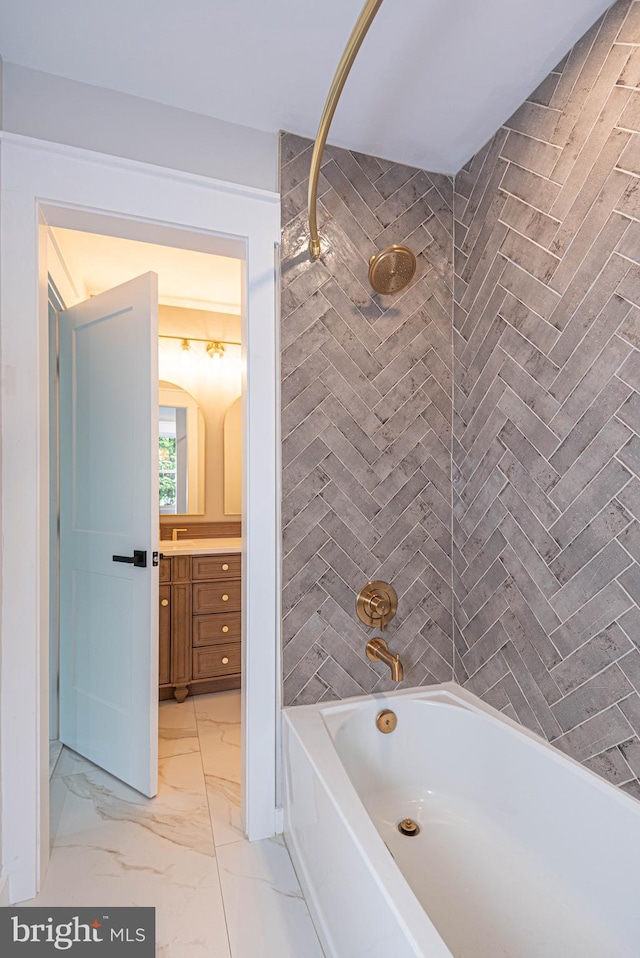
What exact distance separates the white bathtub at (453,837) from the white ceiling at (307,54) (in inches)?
81.9

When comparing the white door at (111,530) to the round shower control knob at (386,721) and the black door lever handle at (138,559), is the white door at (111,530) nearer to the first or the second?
the black door lever handle at (138,559)

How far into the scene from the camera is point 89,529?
7.21 ft

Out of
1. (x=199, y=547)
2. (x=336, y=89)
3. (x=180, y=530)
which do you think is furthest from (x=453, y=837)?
(x=180, y=530)

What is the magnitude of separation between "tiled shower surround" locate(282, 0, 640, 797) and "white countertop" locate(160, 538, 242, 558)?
1214 mm

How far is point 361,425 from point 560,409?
68cm

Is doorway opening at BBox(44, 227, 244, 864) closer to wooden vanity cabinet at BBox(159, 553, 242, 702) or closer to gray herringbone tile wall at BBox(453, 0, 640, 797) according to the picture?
wooden vanity cabinet at BBox(159, 553, 242, 702)

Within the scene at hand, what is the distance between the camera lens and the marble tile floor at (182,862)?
1.29 m

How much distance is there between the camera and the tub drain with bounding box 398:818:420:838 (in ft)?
5.09

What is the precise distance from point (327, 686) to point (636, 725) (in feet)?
3.16

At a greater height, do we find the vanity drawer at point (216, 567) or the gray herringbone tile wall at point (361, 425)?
the gray herringbone tile wall at point (361, 425)

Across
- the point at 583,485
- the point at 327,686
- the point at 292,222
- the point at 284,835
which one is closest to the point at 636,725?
the point at 583,485

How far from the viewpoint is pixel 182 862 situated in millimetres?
1550

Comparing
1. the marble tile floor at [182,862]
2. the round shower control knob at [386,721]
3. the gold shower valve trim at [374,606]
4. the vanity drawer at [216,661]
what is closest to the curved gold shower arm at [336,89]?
the gold shower valve trim at [374,606]

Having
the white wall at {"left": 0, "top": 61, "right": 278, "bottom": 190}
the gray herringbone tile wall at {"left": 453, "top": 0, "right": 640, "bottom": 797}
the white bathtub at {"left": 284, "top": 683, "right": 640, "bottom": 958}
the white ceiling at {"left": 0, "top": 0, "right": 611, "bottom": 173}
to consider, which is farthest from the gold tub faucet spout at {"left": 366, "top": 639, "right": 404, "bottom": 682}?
the white ceiling at {"left": 0, "top": 0, "right": 611, "bottom": 173}
